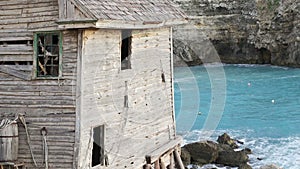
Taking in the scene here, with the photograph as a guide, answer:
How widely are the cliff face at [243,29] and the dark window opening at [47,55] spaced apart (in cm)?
4574

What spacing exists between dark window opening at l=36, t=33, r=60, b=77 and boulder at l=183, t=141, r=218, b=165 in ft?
35.4

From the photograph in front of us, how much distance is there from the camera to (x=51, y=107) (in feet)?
37.3

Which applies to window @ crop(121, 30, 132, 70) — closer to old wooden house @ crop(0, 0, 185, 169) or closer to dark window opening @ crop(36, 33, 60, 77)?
old wooden house @ crop(0, 0, 185, 169)

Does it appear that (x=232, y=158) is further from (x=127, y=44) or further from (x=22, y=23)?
(x=22, y=23)

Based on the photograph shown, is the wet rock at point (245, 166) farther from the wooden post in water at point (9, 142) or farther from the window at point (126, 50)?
the wooden post in water at point (9, 142)

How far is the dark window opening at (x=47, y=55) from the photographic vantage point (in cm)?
1141

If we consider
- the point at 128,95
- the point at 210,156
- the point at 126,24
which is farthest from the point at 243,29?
the point at 126,24

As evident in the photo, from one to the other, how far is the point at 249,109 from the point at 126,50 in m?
20.4

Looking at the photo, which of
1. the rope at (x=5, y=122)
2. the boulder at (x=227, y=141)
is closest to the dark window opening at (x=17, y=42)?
the rope at (x=5, y=122)

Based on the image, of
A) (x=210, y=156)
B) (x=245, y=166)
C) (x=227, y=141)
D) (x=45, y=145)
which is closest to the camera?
(x=45, y=145)

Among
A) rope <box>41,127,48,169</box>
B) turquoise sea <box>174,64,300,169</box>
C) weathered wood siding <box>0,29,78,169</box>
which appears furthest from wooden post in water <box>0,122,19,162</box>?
turquoise sea <box>174,64,300,169</box>

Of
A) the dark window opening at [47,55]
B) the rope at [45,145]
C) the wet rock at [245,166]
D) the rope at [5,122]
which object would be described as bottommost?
the wet rock at [245,166]

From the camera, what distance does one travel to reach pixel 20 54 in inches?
457

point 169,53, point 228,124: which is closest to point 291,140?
point 228,124
